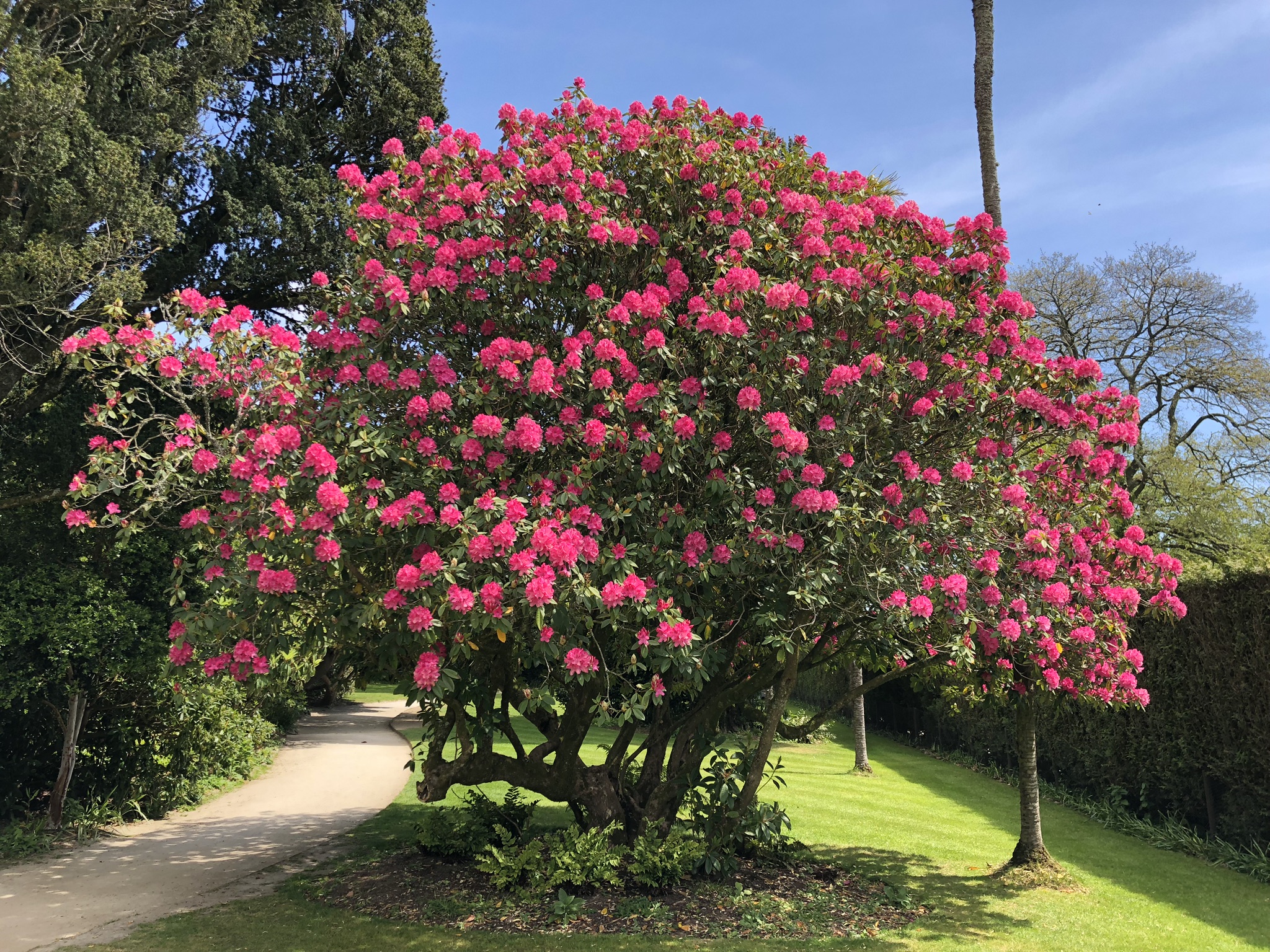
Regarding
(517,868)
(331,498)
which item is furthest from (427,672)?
(517,868)

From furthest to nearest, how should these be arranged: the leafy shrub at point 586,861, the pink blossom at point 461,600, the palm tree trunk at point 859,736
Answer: the palm tree trunk at point 859,736 → the leafy shrub at point 586,861 → the pink blossom at point 461,600

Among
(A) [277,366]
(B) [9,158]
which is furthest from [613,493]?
(B) [9,158]

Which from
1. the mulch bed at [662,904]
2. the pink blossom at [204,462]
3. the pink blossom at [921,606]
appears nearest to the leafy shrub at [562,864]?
the mulch bed at [662,904]

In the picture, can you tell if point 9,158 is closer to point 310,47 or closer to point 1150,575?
point 310,47

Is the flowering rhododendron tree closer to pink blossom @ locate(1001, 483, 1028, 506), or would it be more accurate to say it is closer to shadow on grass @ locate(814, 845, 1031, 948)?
pink blossom @ locate(1001, 483, 1028, 506)

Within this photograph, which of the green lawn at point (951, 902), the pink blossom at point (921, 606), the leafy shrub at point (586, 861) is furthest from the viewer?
the leafy shrub at point (586, 861)

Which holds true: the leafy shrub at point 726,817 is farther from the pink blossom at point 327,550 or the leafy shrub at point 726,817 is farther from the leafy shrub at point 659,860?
the pink blossom at point 327,550

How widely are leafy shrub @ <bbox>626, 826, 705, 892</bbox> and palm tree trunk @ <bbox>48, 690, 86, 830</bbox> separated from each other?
7.01 meters

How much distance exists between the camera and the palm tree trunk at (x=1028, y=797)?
30.1ft

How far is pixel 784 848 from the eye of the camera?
9219 mm

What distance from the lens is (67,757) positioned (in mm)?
9766

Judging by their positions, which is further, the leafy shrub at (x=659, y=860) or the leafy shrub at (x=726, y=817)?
the leafy shrub at (x=726, y=817)

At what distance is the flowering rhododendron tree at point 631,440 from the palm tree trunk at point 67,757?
4678 millimetres

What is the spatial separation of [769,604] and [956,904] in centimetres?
404
